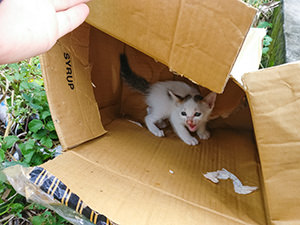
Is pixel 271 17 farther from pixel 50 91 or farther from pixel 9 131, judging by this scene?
pixel 9 131

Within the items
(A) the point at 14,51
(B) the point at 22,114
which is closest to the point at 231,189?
(A) the point at 14,51

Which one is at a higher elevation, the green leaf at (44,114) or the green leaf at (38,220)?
the green leaf at (44,114)

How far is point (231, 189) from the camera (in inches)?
44.9

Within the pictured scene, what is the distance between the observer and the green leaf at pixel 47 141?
1.37 meters

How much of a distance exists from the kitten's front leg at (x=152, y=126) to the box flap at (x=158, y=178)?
88mm

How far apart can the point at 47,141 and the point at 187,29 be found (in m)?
1.00

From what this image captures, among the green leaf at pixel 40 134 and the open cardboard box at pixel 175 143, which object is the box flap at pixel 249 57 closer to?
the open cardboard box at pixel 175 143

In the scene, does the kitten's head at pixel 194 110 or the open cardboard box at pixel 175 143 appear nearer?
the open cardboard box at pixel 175 143

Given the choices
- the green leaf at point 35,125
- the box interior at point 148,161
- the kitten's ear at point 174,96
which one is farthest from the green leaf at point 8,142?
the kitten's ear at point 174,96

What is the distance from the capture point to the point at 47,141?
139 centimetres

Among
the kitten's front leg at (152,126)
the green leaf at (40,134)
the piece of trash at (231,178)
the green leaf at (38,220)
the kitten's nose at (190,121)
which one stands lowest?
the green leaf at (38,220)

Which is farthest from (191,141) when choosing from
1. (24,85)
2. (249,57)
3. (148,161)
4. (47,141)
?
(24,85)

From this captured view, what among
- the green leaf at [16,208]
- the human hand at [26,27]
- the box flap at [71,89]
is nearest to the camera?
the human hand at [26,27]

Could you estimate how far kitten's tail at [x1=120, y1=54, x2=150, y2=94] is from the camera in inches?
70.7
